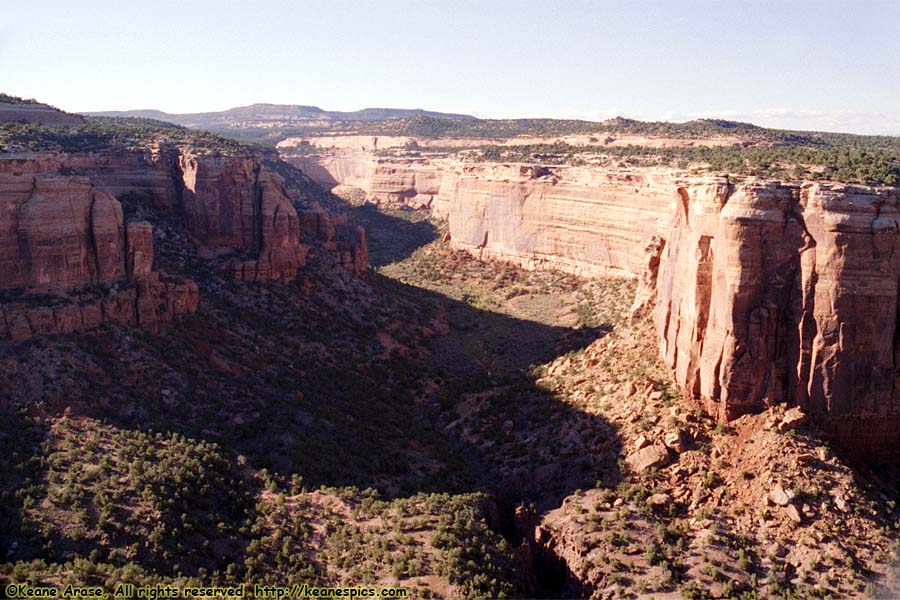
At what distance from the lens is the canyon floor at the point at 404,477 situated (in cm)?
2681

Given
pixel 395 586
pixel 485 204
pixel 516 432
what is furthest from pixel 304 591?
pixel 485 204

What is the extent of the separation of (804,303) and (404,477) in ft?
62.4

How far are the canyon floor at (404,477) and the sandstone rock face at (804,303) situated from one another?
1.59 meters

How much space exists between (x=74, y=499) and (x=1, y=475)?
10.6 feet

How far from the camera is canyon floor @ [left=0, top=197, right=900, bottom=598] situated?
88.0 feet

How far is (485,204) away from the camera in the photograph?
3332 inches

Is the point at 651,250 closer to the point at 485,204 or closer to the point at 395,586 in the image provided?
the point at 395,586

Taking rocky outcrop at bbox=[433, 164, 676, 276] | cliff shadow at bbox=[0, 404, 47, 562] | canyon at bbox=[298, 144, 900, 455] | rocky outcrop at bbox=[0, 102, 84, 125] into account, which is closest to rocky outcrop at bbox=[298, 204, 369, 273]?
rocky outcrop at bbox=[0, 102, 84, 125]

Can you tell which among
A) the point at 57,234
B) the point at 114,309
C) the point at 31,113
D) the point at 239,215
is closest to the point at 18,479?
the point at 114,309

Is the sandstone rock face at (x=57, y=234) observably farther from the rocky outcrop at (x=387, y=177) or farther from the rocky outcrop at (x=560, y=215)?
the rocky outcrop at (x=387, y=177)

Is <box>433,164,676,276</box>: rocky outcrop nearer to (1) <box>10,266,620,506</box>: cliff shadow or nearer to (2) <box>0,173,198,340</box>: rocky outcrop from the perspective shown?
(1) <box>10,266,620,506</box>: cliff shadow

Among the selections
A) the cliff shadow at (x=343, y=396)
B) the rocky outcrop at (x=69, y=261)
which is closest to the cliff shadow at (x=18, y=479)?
the cliff shadow at (x=343, y=396)

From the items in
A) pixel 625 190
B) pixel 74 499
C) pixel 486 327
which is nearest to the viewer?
pixel 74 499

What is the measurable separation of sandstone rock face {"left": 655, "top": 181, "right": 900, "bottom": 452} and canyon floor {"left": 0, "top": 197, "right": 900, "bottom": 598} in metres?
1.59
